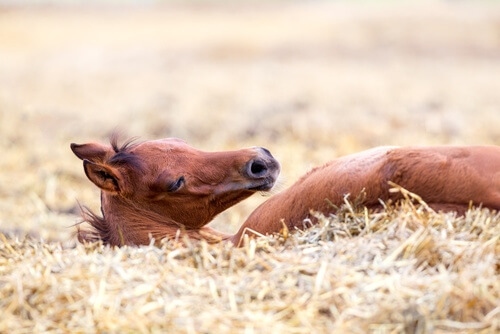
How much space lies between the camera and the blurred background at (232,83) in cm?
1041

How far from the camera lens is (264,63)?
1945 centimetres

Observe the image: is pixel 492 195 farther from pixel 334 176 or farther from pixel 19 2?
pixel 19 2

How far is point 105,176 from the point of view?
4.55m

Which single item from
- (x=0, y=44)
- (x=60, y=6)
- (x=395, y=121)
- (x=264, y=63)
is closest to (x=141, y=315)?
(x=395, y=121)

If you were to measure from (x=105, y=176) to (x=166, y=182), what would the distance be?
0.37m

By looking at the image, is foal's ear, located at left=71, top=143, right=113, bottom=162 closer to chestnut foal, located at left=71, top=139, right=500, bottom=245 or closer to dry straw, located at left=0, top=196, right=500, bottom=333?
chestnut foal, located at left=71, top=139, right=500, bottom=245

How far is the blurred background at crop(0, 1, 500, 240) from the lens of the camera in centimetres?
1041

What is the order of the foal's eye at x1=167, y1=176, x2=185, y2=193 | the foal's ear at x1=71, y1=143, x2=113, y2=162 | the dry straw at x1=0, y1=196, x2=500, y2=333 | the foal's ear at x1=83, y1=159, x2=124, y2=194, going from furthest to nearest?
the foal's ear at x1=71, y1=143, x2=113, y2=162
the foal's eye at x1=167, y1=176, x2=185, y2=193
the foal's ear at x1=83, y1=159, x2=124, y2=194
the dry straw at x1=0, y1=196, x2=500, y2=333

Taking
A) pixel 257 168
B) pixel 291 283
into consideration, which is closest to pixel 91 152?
pixel 257 168

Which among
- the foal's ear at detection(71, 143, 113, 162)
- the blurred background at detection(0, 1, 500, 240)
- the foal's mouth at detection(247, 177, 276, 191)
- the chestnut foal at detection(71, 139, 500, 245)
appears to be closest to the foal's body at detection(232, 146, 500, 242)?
the chestnut foal at detection(71, 139, 500, 245)

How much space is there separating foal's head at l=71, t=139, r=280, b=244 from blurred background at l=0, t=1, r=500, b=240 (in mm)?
406

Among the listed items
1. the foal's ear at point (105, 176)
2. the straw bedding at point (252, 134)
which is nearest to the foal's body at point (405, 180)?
the straw bedding at point (252, 134)

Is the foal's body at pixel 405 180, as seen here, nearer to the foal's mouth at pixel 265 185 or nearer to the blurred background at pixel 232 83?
the foal's mouth at pixel 265 185

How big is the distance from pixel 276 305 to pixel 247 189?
4.91 feet
